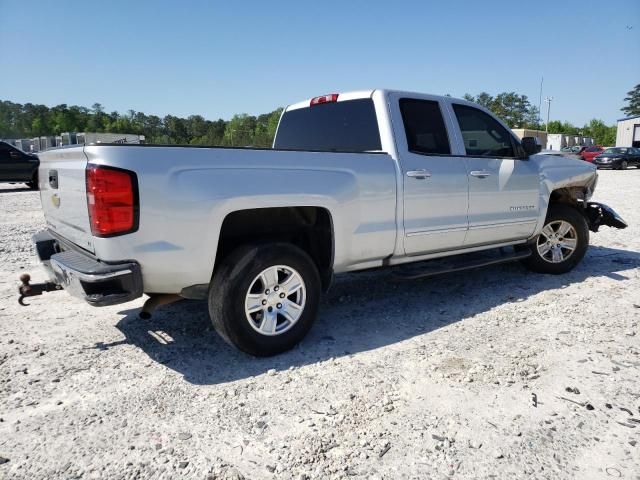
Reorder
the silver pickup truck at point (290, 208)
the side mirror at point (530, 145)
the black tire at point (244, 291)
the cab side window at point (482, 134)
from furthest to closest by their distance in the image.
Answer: the side mirror at point (530, 145) < the cab side window at point (482, 134) < the black tire at point (244, 291) < the silver pickup truck at point (290, 208)

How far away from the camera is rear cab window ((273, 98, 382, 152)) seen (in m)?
4.14

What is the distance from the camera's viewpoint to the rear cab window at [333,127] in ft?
13.6

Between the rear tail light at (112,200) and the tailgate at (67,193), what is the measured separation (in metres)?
0.14

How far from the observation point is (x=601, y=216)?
6.05 metres

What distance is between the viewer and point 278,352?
3348 millimetres

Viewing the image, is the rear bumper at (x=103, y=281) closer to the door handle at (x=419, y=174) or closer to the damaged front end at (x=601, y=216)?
the door handle at (x=419, y=174)

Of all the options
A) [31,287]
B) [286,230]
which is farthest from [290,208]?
[31,287]

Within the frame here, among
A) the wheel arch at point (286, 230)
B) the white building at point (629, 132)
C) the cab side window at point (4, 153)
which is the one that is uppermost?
the white building at point (629, 132)

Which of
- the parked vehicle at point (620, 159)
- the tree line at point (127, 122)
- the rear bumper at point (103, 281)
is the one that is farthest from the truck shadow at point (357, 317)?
the tree line at point (127, 122)

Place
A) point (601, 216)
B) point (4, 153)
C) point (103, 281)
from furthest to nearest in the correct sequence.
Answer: point (4, 153), point (601, 216), point (103, 281)

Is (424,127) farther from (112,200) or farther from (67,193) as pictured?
(67,193)

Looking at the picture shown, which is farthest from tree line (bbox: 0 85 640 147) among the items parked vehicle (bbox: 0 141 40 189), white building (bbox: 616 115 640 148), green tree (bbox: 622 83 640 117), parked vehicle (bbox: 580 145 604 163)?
parked vehicle (bbox: 0 141 40 189)

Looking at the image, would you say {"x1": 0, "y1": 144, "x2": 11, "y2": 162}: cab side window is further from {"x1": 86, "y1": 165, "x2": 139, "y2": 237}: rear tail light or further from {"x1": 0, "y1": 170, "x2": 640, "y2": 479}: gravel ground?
{"x1": 86, "y1": 165, "x2": 139, "y2": 237}: rear tail light

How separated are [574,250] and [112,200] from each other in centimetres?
524
